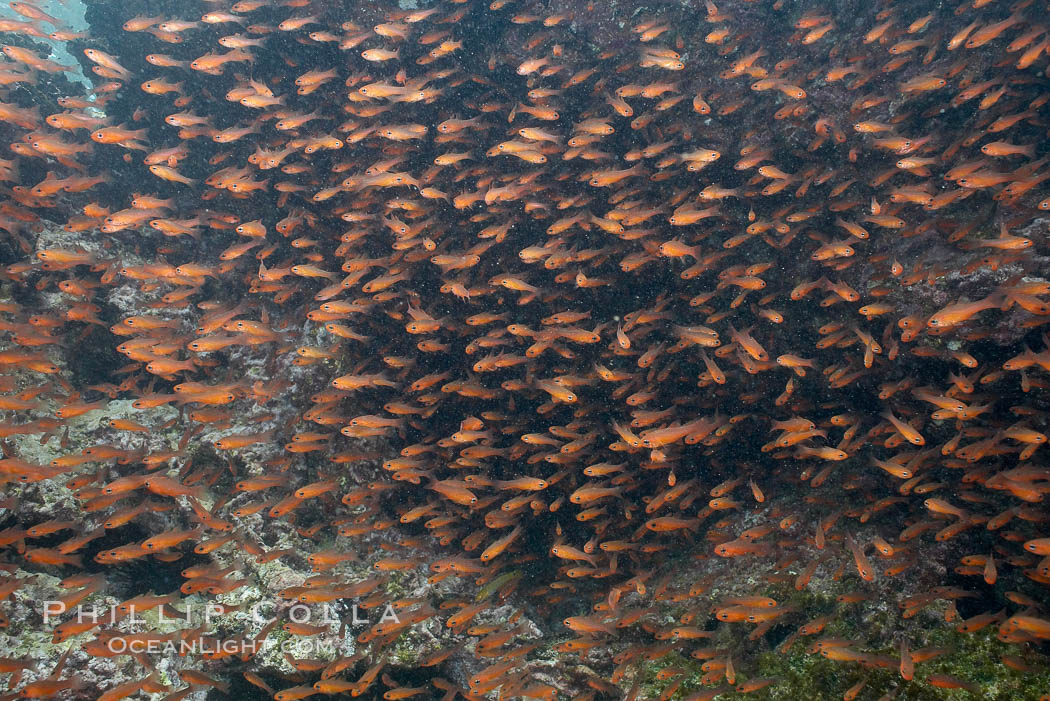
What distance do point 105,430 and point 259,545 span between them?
8.76 feet

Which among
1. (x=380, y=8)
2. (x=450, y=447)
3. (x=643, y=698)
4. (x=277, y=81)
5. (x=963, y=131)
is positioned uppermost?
(x=380, y=8)

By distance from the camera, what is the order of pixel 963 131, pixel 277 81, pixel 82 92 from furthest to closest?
pixel 82 92
pixel 277 81
pixel 963 131

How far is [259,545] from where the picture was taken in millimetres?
6496

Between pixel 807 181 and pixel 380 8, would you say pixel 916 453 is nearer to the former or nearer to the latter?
pixel 807 181

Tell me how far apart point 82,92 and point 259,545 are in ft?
35.4

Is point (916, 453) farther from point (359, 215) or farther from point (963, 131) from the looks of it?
point (359, 215)

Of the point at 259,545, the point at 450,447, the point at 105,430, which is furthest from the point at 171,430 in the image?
the point at 450,447

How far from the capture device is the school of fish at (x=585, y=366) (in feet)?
17.5

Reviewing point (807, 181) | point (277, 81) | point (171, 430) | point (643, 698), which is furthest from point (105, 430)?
point (807, 181)

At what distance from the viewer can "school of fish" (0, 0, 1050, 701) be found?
5324 millimetres

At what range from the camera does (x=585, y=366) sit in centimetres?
721

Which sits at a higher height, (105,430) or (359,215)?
(359,215)

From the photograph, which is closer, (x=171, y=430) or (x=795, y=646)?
(x=795, y=646)

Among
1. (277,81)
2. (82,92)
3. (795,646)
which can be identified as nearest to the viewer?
(795,646)
